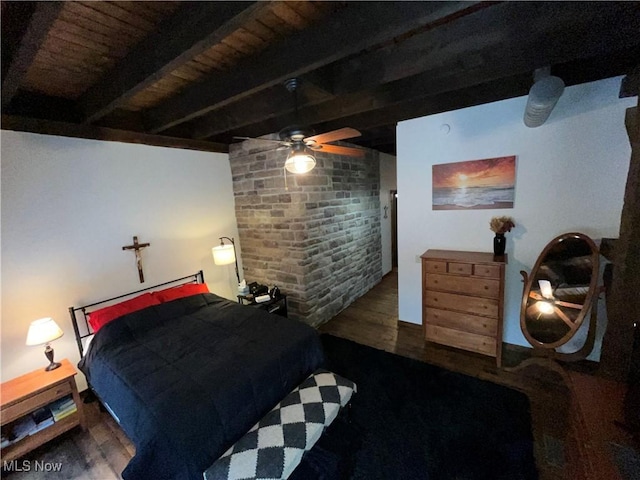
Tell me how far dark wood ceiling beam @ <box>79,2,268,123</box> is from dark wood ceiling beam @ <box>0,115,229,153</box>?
73 cm

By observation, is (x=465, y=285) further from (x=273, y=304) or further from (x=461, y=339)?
(x=273, y=304)

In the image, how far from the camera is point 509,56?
1.74 metres

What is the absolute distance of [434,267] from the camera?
9.15ft

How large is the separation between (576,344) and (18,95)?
5494mm

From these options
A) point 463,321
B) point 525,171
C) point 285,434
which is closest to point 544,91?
point 525,171

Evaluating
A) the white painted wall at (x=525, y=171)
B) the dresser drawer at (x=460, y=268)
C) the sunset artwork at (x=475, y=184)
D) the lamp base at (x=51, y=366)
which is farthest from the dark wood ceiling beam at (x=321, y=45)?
the lamp base at (x=51, y=366)

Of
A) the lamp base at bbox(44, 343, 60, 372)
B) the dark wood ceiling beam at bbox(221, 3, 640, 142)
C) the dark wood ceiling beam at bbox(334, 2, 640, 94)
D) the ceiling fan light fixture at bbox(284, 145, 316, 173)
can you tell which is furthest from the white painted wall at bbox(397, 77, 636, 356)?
the lamp base at bbox(44, 343, 60, 372)

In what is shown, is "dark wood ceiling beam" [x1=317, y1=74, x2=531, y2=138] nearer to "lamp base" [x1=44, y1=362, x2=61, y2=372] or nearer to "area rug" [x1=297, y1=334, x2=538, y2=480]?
"area rug" [x1=297, y1=334, x2=538, y2=480]

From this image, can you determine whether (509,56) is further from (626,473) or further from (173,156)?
(173,156)

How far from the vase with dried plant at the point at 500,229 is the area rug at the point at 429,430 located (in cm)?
131

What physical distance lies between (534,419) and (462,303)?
3.37ft

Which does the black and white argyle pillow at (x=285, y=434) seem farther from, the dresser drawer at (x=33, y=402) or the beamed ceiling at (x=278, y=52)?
the beamed ceiling at (x=278, y=52)

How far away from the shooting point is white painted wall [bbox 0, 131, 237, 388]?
214 centimetres

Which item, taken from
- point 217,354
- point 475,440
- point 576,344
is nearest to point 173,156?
point 217,354
